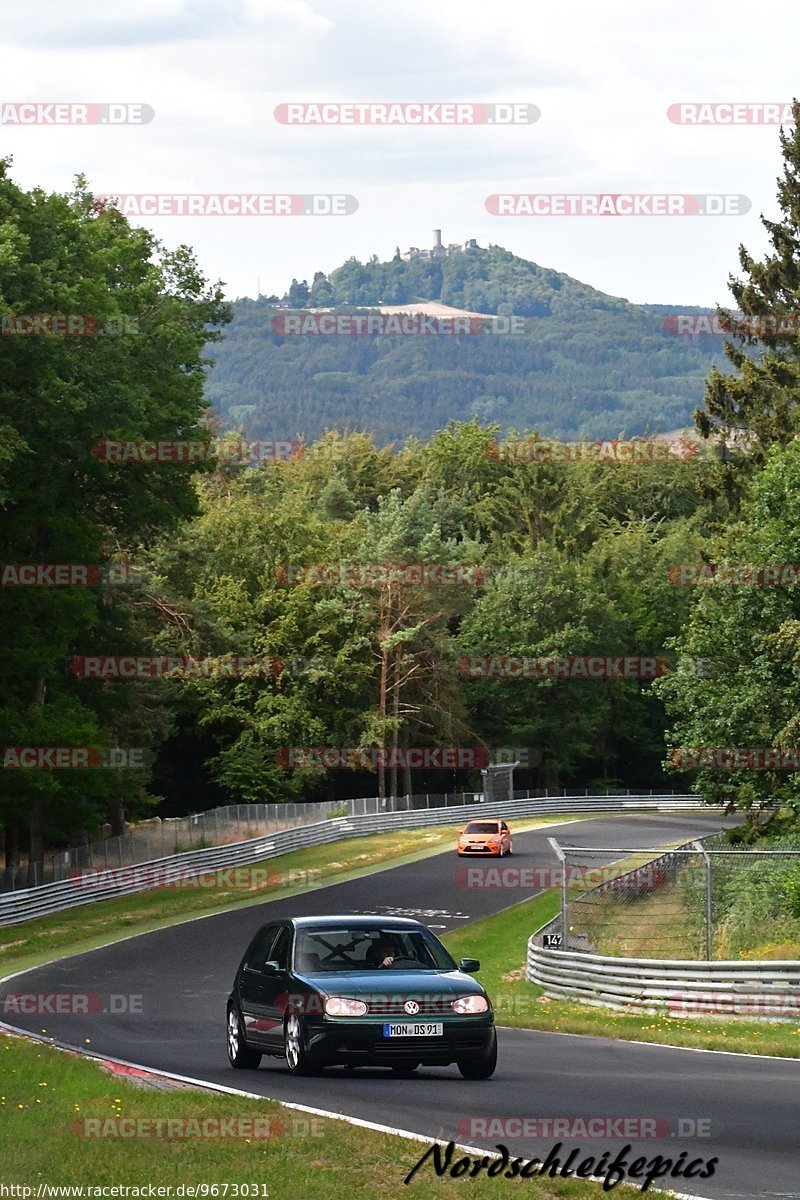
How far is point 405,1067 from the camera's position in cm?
1612

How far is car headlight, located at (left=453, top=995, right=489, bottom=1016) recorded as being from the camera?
15547 mm

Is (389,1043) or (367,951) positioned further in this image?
(367,951)

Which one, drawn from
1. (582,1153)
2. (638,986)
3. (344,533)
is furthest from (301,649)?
(582,1153)

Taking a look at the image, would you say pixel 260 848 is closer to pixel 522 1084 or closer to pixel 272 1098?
pixel 522 1084

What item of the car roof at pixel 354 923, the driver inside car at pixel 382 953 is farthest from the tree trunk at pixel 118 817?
the driver inside car at pixel 382 953

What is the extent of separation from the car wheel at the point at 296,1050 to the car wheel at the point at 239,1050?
1018mm

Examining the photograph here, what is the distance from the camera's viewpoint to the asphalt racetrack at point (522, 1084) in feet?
38.2

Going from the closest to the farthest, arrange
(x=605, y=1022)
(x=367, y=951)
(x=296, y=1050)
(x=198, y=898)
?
1. (x=296, y=1050)
2. (x=367, y=951)
3. (x=605, y=1022)
4. (x=198, y=898)

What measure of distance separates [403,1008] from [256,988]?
211 cm

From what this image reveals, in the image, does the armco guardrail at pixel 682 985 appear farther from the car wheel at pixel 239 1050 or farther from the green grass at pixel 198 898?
the green grass at pixel 198 898

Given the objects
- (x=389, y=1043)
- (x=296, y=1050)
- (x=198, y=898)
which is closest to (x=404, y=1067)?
(x=389, y=1043)

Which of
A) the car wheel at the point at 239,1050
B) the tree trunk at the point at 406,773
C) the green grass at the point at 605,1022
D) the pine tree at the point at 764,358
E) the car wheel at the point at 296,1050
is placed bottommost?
the tree trunk at the point at 406,773

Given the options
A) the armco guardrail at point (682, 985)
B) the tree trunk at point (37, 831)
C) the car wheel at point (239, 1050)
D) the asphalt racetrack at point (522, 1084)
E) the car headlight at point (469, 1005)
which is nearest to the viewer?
the asphalt racetrack at point (522, 1084)

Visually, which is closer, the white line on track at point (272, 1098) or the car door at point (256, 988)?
the white line on track at point (272, 1098)
